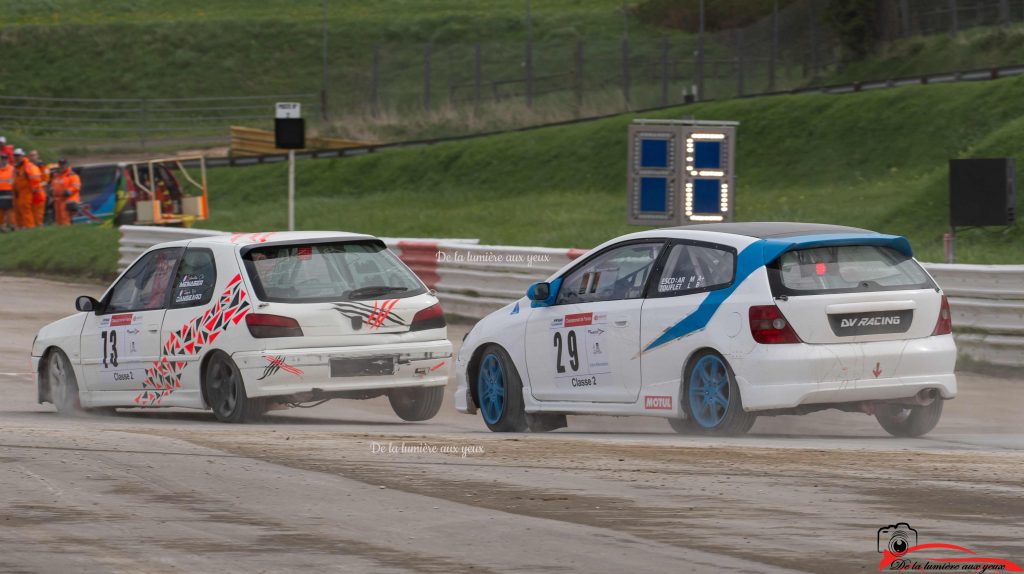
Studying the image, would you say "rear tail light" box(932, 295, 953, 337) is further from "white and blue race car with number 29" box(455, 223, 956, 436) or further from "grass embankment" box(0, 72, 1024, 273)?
"grass embankment" box(0, 72, 1024, 273)

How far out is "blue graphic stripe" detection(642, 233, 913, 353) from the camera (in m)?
10.2

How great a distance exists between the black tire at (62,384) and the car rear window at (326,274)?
2.53m

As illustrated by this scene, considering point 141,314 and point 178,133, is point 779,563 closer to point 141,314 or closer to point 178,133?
point 141,314

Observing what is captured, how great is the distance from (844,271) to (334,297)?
13.0 feet

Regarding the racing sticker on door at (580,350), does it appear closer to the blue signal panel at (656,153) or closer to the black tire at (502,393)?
the black tire at (502,393)

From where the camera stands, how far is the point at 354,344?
40.2 feet

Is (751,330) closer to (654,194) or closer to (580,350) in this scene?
(580,350)

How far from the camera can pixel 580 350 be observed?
11422mm

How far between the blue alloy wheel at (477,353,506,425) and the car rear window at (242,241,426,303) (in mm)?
877

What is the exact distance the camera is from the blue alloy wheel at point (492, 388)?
12141 mm

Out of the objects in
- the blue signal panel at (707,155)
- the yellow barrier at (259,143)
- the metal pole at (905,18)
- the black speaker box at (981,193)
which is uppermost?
the metal pole at (905,18)

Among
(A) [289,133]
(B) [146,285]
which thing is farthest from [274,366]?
(A) [289,133]

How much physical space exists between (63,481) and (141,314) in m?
4.89

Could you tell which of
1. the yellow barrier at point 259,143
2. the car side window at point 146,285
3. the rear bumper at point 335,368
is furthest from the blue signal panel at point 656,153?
the yellow barrier at point 259,143
